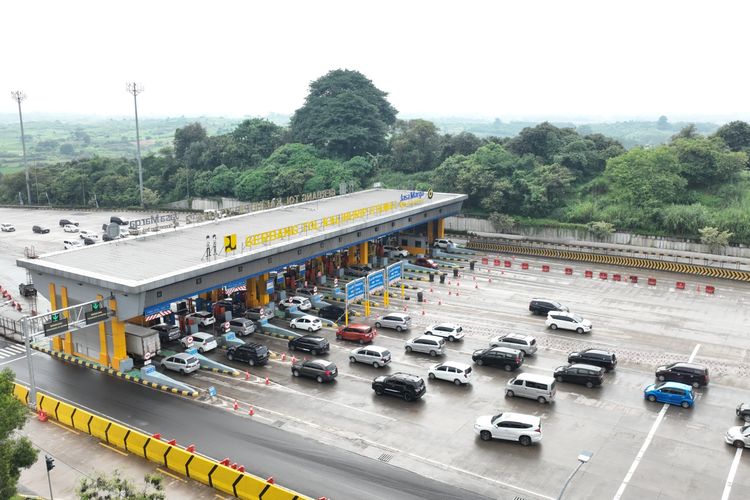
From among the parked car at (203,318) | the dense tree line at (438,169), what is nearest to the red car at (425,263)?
the dense tree line at (438,169)

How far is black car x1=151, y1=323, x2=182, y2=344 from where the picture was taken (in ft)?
135

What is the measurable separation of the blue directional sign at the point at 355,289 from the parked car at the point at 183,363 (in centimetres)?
1330

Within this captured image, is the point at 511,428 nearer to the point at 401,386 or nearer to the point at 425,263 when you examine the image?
the point at 401,386

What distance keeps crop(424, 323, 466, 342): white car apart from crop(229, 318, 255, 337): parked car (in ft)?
39.2

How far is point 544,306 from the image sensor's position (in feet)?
155

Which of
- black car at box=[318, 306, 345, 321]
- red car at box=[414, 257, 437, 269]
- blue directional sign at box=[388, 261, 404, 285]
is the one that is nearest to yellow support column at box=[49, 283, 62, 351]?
black car at box=[318, 306, 345, 321]

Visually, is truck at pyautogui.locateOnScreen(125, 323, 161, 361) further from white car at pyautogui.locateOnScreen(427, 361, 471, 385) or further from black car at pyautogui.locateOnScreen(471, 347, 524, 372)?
black car at pyautogui.locateOnScreen(471, 347, 524, 372)

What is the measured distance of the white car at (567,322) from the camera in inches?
1714

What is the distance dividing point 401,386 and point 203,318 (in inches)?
685

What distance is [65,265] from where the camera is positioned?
38.8 m

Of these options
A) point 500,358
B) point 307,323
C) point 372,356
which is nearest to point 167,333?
point 307,323

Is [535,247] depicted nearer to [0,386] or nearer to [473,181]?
[473,181]

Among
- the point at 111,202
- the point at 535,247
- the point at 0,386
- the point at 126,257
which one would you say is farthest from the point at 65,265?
the point at 111,202

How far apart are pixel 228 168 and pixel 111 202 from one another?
21.8 metres
